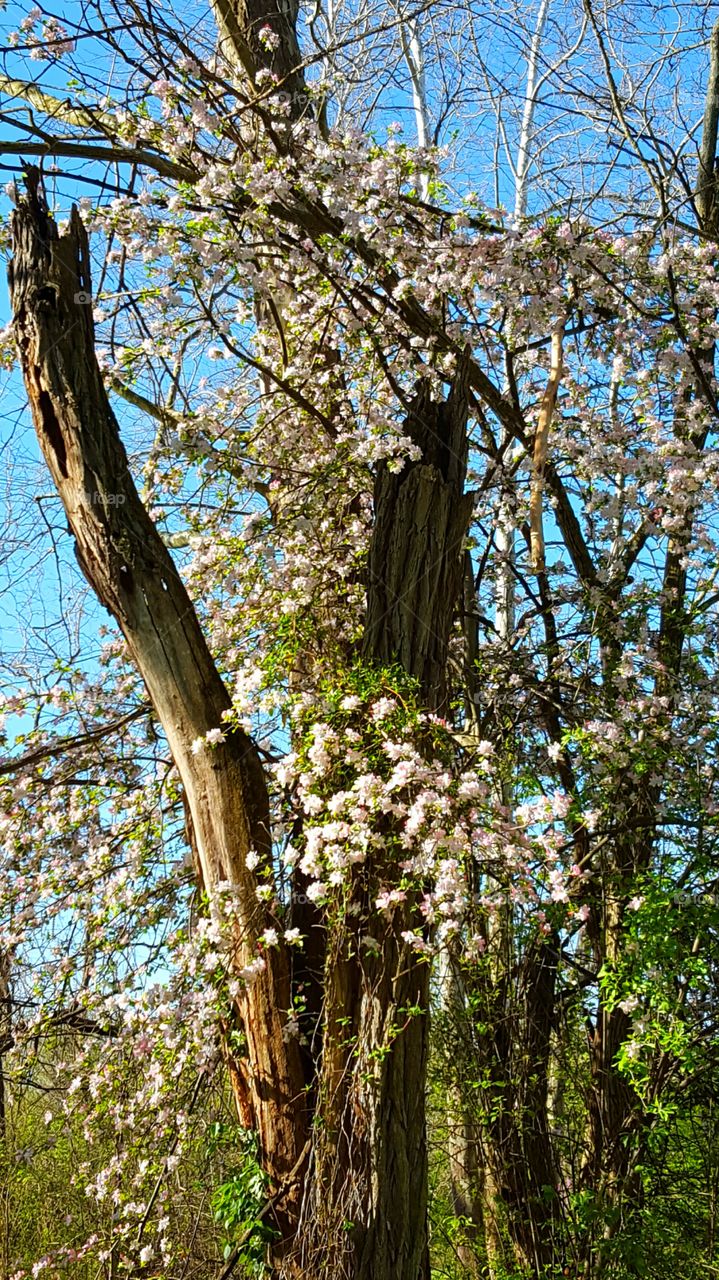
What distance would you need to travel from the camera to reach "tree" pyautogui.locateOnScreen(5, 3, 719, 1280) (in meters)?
3.43

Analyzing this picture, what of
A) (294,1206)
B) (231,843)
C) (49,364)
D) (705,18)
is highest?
(705,18)

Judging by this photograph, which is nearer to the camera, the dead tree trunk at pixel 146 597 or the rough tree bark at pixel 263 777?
the rough tree bark at pixel 263 777

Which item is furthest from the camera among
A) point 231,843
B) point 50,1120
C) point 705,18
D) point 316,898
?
point 705,18

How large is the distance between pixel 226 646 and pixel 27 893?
1363mm

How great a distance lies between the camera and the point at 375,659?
388cm

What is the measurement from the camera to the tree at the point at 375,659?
3434mm

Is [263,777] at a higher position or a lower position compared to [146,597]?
lower

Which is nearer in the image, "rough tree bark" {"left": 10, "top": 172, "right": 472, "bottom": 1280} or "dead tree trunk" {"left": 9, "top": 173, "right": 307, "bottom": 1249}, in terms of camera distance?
"rough tree bark" {"left": 10, "top": 172, "right": 472, "bottom": 1280}

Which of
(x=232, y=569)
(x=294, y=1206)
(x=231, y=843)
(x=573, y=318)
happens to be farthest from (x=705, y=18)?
(x=294, y=1206)

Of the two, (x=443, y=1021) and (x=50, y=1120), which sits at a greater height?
(x=443, y=1021)

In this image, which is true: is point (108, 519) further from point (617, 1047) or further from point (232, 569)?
point (617, 1047)

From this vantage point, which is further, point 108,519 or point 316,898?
point 108,519

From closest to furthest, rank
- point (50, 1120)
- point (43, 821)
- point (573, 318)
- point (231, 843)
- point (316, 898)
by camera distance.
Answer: point (316, 898)
point (231, 843)
point (50, 1120)
point (43, 821)
point (573, 318)

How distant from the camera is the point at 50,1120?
4.26 m
